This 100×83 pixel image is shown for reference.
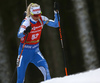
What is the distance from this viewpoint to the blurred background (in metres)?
7.32

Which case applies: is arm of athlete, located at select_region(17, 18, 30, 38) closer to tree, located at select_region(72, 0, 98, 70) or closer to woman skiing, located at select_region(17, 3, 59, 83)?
woman skiing, located at select_region(17, 3, 59, 83)

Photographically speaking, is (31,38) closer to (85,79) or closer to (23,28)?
(23,28)

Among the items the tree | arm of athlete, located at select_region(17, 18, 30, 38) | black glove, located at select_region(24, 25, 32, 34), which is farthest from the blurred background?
black glove, located at select_region(24, 25, 32, 34)

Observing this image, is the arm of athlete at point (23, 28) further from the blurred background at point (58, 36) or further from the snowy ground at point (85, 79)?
the blurred background at point (58, 36)

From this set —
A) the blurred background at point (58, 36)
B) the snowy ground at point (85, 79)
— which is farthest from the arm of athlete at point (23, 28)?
the blurred background at point (58, 36)

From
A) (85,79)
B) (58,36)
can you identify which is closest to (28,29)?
(85,79)

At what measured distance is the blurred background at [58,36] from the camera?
7320mm

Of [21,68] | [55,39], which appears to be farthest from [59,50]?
[21,68]

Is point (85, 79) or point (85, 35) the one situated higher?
point (85, 79)

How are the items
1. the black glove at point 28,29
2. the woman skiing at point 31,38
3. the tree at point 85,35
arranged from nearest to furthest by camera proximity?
the black glove at point 28,29, the woman skiing at point 31,38, the tree at point 85,35

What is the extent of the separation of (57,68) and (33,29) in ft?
12.8

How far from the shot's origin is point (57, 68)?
8.52 meters

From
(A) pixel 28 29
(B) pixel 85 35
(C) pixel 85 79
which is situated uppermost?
(A) pixel 28 29

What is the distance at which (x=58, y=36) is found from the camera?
855 cm
